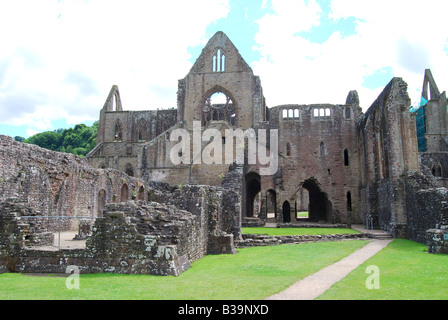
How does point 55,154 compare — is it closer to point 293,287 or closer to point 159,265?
point 159,265

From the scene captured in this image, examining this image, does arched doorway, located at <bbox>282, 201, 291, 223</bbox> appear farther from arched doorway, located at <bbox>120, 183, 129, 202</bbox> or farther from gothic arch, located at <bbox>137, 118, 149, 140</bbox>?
gothic arch, located at <bbox>137, 118, 149, 140</bbox>

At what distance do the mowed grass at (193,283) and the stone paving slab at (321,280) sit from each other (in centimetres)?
24

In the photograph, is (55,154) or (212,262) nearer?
(212,262)

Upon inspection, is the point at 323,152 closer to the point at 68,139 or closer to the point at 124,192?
the point at 124,192

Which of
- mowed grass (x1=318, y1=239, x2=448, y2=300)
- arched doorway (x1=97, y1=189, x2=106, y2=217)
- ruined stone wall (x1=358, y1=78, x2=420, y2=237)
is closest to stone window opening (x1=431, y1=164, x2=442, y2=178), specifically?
ruined stone wall (x1=358, y1=78, x2=420, y2=237)

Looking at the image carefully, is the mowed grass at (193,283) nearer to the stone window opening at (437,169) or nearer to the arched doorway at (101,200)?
the arched doorway at (101,200)

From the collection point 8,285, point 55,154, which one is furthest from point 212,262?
point 55,154

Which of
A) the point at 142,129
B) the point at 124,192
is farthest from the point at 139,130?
the point at 124,192

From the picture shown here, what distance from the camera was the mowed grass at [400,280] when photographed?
7.51 metres

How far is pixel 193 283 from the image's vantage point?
8.70m

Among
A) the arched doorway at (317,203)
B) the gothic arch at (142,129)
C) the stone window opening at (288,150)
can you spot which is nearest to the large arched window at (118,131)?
the gothic arch at (142,129)

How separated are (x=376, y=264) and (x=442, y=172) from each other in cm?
2952

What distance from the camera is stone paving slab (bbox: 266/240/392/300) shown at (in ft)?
24.9

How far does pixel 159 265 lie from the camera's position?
9.75m
